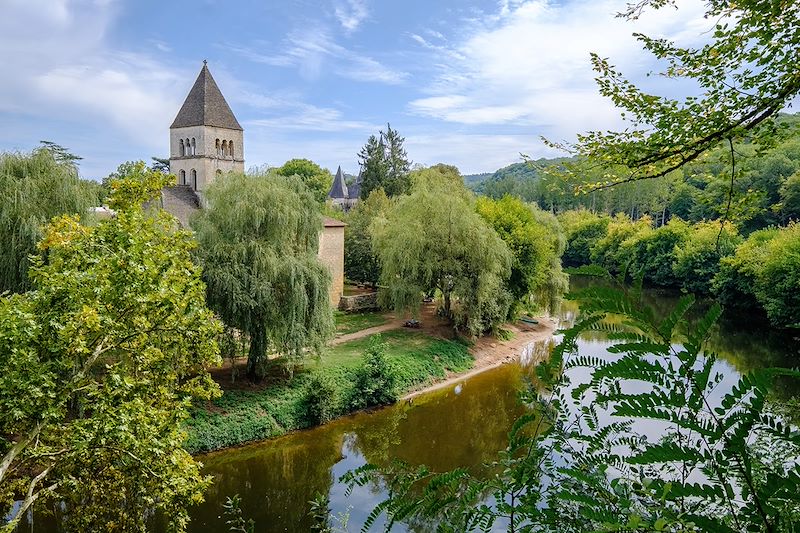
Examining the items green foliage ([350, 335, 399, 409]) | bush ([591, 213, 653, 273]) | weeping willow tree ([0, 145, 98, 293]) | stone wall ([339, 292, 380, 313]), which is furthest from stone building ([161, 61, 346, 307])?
bush ([591, 213, 653, 273])

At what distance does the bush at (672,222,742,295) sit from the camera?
3162 centimetres

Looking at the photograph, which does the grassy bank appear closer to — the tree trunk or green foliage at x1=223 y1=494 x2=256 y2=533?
the tree trunk

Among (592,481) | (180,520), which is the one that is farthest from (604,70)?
(180,520)

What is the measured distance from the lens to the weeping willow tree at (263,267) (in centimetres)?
1460

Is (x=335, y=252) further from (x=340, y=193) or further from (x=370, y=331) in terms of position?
(x=340, y=193)

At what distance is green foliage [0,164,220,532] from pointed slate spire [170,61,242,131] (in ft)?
70.3

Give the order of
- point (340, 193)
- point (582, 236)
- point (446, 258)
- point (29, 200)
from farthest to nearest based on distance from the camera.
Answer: point (340, 193) → point (582, 236) → point (446, 258) → point (29, 200)

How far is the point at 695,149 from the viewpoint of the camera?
13.9 feet

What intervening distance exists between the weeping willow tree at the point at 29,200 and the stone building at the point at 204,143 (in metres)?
13.1

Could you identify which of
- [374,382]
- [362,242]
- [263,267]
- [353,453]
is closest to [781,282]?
[374,382]

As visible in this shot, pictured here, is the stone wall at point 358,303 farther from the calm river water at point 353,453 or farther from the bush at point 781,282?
the bush at point 781,282

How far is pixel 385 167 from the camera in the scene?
38.3 metres

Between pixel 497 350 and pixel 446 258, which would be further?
pixel 497 350

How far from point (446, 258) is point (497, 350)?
466 cm
